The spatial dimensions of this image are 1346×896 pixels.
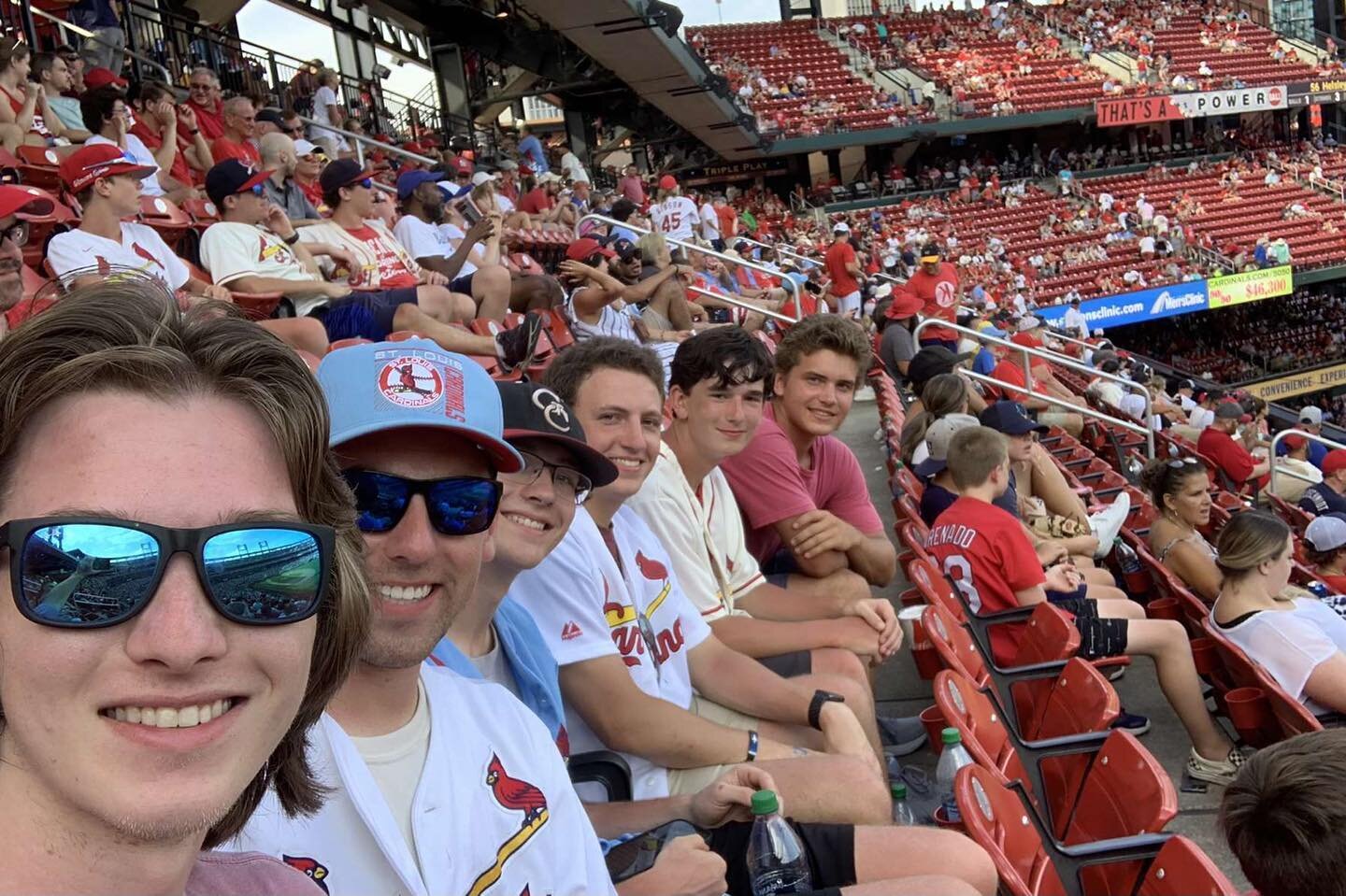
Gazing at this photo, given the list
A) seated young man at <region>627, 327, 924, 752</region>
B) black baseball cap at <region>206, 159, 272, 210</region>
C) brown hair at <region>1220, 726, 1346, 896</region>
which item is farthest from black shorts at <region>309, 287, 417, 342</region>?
brown hair at <region>1220, 726, 1346, 896</region>

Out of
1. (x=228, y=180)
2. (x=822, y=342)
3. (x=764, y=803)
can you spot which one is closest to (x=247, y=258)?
(x=228, y=180)

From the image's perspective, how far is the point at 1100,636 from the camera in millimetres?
4246

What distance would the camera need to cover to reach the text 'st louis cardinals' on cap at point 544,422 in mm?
1972

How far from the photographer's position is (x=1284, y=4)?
35.1m

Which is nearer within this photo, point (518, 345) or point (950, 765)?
point (950, 765)

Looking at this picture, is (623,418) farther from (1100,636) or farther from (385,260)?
(385,260)

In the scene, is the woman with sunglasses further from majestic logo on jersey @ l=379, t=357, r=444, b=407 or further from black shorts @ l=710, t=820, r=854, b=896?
black shorts @ l=710, t=820, r=854, b=896

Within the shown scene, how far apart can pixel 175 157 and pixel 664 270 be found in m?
3.07

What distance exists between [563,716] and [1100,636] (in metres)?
2.81

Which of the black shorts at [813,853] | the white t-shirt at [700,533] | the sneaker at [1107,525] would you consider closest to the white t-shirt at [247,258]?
the white t-shirt at [700,533]

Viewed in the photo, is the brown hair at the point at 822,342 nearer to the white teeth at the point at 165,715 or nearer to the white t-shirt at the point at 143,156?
the white t-shirt at the point at 143,156

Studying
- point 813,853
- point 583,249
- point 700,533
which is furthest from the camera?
point 583,249

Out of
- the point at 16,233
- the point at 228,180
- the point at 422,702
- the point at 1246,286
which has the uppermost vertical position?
the point at 228,180

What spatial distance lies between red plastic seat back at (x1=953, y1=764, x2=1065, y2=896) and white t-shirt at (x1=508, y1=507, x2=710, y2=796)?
63 cm
